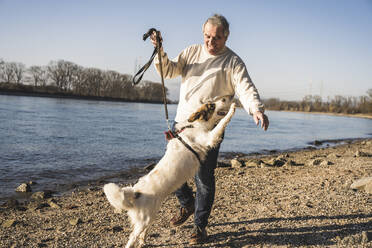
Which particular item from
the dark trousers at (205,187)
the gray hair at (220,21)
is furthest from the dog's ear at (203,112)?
the gray hair at (220,21)

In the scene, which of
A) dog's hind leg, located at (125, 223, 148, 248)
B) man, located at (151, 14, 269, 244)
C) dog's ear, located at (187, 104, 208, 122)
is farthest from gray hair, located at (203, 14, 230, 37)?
dog's hind leg, located at (125, 223, 148, 248)

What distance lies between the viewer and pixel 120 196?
316 cm

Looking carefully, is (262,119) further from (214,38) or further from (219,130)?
(214,38)

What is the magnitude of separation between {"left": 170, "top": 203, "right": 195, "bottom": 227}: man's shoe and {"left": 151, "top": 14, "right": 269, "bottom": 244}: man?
503 mm

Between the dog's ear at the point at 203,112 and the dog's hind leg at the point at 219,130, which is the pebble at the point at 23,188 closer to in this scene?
the dog's ear at the point at 203,112

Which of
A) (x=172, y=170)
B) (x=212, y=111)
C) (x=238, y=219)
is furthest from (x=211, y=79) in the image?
(x=238, y=219)

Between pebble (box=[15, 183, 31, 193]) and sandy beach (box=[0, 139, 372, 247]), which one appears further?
pebble (box=[15, 183, 31, 193])

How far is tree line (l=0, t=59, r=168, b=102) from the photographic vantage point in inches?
3410

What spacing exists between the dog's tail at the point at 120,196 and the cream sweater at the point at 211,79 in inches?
55.5

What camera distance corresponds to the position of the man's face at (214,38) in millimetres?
3664

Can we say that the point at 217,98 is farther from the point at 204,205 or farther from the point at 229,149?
the point at 229,149

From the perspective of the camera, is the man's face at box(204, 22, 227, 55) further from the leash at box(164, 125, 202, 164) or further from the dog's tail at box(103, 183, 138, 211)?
the dog's tail at box(103, 183, 138, 211)

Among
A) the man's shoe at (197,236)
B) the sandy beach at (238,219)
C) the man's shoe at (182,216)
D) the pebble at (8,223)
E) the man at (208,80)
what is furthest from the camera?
the pebble at (8,223)

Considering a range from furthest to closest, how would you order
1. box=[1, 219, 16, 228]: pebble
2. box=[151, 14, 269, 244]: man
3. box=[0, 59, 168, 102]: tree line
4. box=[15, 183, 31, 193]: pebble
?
box=[0, 59, 168, 102]: tree line → box=[15, 183, 31, 193]: pebble → box=[1, 219, 16, 228]: pebble → box=[151, 14, 269, 244]: man
